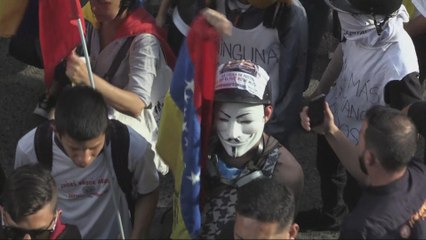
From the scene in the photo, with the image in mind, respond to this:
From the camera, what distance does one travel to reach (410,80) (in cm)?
411

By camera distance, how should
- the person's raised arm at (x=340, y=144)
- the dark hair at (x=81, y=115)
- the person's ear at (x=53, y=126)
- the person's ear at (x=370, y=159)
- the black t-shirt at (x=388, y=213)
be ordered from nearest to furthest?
1. the black t-shirt at (x=388, y=213)
2. the person's ear at (x=370, y=159)
3. the dark hair at (x=81, y=115)
4. the person's ear at (x=53, y=126)
5. the person's raised arm at (x=340, y=144)

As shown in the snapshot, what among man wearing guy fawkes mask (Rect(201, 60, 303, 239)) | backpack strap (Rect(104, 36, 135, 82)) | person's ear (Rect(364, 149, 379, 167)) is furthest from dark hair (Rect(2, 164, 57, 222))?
person's ear (Rect(364, 149, 379, 167))

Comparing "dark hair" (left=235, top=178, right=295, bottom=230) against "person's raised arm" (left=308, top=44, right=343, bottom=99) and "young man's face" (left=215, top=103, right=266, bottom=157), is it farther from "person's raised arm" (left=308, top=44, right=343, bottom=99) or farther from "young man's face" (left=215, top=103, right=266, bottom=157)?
"person's raised arm" (left=308, top=44, right=343, bottom=99)

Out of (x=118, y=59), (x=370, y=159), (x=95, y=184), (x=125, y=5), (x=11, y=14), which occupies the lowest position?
(x=95, y=184)

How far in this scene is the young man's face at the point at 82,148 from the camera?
358cm

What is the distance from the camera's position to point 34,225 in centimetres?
336

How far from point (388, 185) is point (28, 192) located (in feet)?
4.76

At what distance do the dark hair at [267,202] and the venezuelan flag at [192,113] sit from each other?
1.22ft

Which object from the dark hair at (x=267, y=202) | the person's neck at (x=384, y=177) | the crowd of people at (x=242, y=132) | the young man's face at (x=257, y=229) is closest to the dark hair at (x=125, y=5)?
the crowd of people at (x=242, y=132)

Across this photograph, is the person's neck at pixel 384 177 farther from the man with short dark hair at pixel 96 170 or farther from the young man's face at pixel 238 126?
the man with short dark hair at pixel 96 170

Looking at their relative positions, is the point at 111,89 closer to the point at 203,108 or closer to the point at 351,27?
the point at 203,108

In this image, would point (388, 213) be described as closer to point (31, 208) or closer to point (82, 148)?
point (82, 148)

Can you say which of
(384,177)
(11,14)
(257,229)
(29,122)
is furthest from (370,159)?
(29,122)

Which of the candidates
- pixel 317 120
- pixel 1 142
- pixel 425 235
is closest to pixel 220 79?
pixel 317 120
